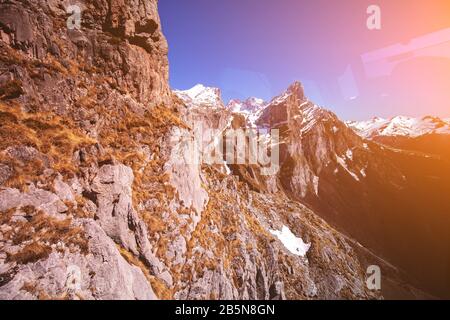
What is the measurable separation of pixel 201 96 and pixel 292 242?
11054cm

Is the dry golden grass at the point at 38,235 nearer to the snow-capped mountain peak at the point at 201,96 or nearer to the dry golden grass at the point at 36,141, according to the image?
the dry golden grass at the point at 36,141

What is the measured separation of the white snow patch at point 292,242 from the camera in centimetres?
6944

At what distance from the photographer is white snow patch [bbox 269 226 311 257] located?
228 feet

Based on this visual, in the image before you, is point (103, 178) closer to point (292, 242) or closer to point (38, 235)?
point (38, 235)

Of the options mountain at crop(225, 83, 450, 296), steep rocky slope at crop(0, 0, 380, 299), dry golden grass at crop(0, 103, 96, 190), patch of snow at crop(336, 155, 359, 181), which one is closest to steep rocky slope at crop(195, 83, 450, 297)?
mountain at crop(225, 83, 450, 296)

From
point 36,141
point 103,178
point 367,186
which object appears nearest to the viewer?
point 36,141

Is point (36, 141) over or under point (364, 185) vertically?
over

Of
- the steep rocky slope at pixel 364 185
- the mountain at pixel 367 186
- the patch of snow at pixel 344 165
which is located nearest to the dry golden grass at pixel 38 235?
the steep rocky slope at pixel 364 185

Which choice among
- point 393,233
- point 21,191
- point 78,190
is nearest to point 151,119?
point 78,190

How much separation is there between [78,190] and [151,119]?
49.4 feet

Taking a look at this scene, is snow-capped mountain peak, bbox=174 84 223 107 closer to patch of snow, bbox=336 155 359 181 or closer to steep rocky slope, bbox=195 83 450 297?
steep rocky slope, bbox=195 83 450 297

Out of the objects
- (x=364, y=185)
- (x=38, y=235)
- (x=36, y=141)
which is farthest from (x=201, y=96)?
(x=38, y=235)

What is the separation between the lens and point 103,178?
71.7 ft

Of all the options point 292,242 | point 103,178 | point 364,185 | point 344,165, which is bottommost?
point 292,242
